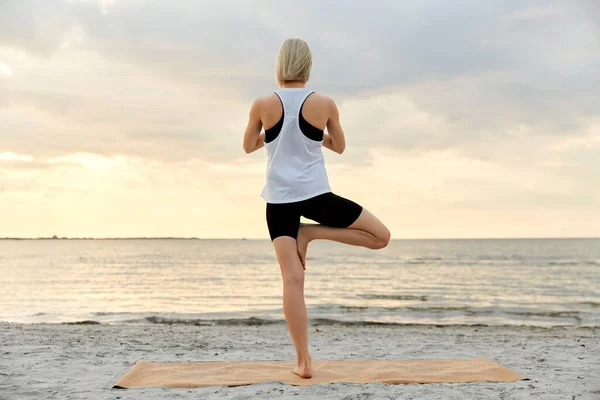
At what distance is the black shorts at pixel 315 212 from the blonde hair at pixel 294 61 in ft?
2.91

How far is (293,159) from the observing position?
12.9 ft

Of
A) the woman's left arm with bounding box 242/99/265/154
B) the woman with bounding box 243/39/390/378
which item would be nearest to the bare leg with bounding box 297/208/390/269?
the woman with bounding box 243/39/390/378

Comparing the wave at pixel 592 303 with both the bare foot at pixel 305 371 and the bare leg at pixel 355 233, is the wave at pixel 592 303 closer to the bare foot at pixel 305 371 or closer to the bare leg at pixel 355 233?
the bare foot at pixel 305 371

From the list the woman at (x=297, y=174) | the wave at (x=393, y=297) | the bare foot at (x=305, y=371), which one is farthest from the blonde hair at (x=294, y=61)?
the wave at (x=393, y=297)

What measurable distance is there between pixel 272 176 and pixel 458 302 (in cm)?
1463

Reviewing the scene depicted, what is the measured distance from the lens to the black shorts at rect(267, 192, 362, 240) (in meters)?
3.96

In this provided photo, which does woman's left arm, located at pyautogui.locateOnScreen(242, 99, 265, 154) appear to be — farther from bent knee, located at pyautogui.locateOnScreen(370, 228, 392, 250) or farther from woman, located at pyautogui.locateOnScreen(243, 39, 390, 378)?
bent knee, located at pyautogui.locateOnScreen(370, 228, 392, 250)

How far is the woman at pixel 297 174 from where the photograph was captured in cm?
393

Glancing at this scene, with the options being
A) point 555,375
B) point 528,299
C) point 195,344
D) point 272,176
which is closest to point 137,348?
point 195,344

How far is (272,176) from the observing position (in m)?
4.01

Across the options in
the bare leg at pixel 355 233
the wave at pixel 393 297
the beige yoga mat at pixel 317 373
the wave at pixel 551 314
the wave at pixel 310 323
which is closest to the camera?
the bare leg at pixel 355 233

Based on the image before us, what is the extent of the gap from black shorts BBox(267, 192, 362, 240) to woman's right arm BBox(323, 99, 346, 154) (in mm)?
390

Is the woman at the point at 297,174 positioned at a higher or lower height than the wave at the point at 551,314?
higher

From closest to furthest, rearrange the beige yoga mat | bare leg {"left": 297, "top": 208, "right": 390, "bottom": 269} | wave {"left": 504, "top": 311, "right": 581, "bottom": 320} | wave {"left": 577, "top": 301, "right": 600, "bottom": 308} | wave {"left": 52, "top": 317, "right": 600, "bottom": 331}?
1. bare leg {"left": 297, "top": 208, "right": 390, "bottom": 269}
2. the beige yoga mat
3. wave {"left": 52, "top": 317, "right": 600, "bottom": 331}
4. wave {"left": 504, "top": 311, "right": 581, "bottom": 320}
5. wave {"left": 577, "top": 301, "right": 600, "bottom": 308}
